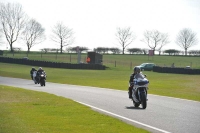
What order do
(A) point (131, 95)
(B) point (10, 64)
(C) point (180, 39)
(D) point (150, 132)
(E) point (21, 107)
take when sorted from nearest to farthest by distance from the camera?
(D) point (150, 132) → (E) point (21, 107) → (A) point (131, 95) → (B) point (10, 64) → (C) point (180, 39)

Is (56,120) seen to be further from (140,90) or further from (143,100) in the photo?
(140,90)

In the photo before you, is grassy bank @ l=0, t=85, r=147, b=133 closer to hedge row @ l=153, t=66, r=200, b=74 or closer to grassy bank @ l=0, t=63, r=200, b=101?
grassy bank @ l=0, t=63, r=200, b=101

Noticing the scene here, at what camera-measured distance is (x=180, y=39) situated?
5423 inches

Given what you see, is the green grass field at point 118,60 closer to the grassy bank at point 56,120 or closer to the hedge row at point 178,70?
the hedge row at point 178,70

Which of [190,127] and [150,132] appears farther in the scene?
[190,127]

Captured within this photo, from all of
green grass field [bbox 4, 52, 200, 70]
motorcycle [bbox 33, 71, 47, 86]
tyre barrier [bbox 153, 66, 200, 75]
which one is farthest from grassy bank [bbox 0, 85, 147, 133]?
green grass field [bbox 4, 52, 200, 70]

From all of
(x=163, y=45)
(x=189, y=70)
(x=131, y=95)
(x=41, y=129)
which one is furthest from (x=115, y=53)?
(x=41, y=129)

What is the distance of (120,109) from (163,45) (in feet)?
407

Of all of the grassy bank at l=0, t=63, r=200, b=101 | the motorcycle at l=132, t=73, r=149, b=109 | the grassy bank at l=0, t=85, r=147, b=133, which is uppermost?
the motorcycle at l=132, t=73, r=149, b=109

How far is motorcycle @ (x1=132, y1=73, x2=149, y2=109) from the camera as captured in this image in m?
15.6

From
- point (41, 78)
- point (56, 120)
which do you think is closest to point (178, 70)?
point (41, 78)

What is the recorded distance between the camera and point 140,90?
15.9 metres

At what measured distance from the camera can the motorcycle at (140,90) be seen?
1565 centimetres

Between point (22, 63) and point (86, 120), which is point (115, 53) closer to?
point (22, 63)
